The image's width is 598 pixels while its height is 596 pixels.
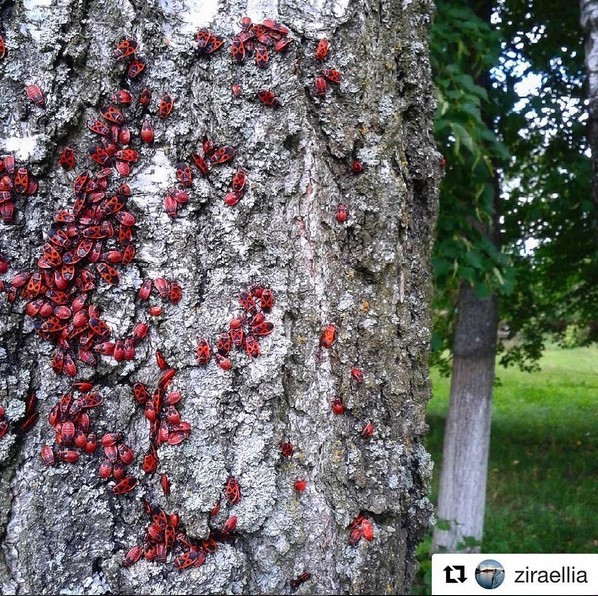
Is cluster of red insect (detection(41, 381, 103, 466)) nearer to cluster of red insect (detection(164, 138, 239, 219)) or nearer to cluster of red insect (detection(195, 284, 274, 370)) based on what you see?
cluster of red insect (detection(195, 284, 274, 370))

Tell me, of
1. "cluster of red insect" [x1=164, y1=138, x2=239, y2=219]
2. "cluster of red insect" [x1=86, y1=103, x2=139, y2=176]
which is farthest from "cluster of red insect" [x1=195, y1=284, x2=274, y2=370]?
"cluster of red insect" [x1=86, y1=103, x2=139, y2=176]

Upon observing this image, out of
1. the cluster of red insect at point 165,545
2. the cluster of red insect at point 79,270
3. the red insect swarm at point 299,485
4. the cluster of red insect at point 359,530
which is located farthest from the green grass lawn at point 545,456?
the cluster of red insect at point 79,270

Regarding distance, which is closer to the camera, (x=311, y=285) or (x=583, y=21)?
(x=311, y=285)

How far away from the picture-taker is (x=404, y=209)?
4.55 feet

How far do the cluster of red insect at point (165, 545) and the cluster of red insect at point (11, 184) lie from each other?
636 mm

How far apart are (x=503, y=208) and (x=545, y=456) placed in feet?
7.48

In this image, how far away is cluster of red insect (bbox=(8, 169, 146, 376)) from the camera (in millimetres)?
1211

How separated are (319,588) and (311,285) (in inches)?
24.2

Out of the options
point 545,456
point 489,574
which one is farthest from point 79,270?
point 545,456

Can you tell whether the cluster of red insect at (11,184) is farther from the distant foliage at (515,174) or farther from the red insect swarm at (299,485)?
the distant foliage at (515,174)

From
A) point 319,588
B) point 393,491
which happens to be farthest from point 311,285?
point 319,588

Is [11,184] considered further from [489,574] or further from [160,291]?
[489,574]

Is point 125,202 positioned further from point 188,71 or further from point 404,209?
point 404,209

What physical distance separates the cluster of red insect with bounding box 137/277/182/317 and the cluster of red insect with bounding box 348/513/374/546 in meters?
0.59
